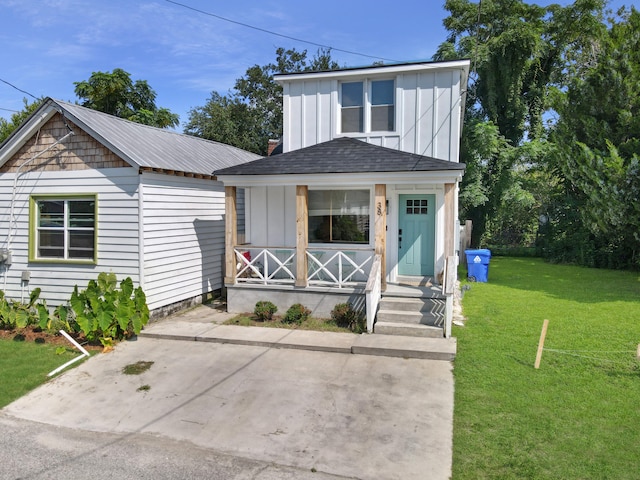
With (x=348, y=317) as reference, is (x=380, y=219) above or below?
above

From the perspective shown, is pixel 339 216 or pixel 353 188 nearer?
pixel 353 188

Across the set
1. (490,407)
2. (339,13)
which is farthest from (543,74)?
(490,407)

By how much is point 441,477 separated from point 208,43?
11.2 m

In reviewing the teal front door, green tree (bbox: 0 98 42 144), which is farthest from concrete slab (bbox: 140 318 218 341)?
green tree (bbox: 0 98 42 144)

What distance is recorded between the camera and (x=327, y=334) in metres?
8.81

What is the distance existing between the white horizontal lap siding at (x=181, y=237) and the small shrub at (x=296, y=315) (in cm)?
276

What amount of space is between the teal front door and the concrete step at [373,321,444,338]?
102 inches

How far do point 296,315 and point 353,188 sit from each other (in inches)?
129

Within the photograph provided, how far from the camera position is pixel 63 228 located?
10.2 m

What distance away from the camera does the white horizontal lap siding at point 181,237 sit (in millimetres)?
9672

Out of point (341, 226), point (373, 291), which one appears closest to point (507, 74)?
point (341, 226)

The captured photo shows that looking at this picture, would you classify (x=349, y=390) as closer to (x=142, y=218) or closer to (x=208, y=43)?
(x=142, y=218)

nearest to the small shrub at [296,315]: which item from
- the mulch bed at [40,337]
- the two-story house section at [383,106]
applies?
the mulch bed at [40,337]

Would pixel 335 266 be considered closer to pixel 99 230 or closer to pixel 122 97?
pixel 99 230
